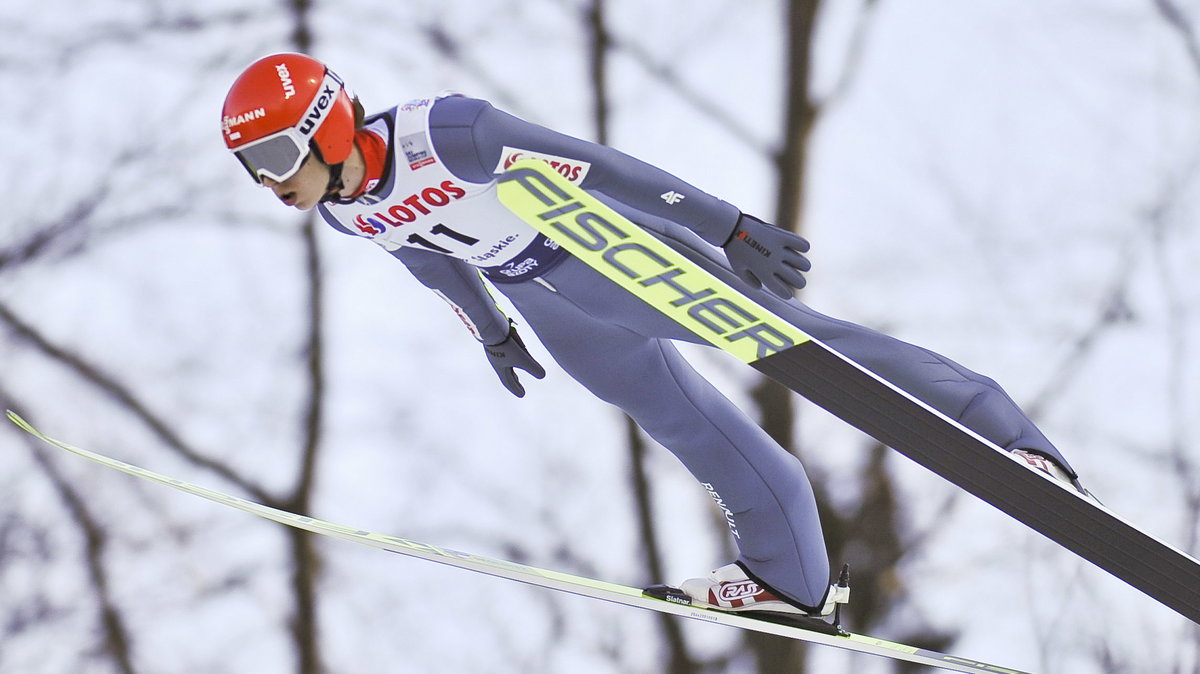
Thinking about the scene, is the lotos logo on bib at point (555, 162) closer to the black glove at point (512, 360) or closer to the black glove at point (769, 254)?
the black glove at point (769, 254)

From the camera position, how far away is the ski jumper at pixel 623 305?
2.11 metres

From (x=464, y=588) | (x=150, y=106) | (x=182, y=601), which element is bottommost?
(x=182, y=601)

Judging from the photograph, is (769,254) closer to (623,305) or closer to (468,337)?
(623,305)

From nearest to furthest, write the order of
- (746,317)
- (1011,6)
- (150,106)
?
(746,317), (1011,6), (150,106)

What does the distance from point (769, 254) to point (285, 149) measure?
36.0 inches

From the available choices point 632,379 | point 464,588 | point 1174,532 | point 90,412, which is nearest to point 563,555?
point 464,588

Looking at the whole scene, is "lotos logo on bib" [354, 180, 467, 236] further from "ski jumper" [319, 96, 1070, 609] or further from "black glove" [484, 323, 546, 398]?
"black glove" [484, 323, 546, 398]

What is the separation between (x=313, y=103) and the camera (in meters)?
2.10

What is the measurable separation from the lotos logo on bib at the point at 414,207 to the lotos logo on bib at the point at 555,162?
0.13 m

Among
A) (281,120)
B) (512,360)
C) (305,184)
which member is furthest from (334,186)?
(512,360)

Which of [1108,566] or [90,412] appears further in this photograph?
[90,412]

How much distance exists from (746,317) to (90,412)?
427cm

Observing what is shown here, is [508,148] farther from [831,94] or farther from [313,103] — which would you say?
[831,94]

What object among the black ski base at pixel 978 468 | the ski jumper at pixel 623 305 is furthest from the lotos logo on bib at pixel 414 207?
the black ski base at pixel 978 468
